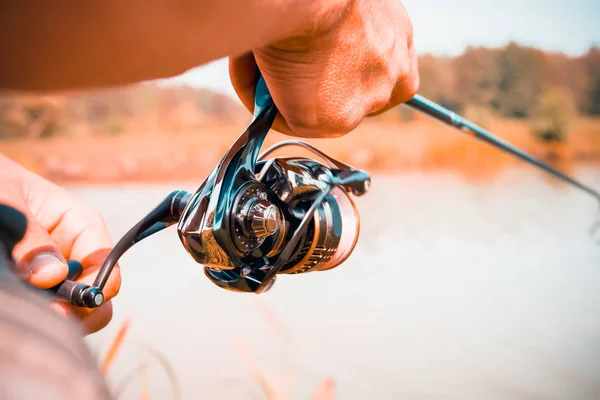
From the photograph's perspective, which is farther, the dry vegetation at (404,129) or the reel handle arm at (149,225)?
the dry vegetation at (404,129)

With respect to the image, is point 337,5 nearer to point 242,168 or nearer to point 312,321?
point 242,168

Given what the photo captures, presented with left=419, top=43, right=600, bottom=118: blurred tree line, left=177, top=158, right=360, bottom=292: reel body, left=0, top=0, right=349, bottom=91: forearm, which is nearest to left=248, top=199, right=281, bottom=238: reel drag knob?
left=177, top=158, right=360, bottom=292: reel body

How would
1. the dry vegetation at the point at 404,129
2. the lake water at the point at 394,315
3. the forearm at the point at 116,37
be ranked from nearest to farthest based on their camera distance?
the forearm at the point at 116,37, the lake water at the point at 394,315, the dry vegetation at the point at 404,129

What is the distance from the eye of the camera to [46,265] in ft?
1.98

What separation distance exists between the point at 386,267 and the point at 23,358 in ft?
11.6

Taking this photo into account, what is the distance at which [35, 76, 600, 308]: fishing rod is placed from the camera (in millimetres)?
577

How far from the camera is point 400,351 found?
9.67 ft

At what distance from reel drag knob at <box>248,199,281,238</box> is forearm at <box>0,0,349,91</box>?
290 mm

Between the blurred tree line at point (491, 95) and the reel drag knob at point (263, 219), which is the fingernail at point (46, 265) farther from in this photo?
the blurred tree line at point (491, 95)

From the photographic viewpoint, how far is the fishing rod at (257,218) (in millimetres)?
577

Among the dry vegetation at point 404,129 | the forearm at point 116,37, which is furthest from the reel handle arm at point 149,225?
the dry vegetation at point 404,129

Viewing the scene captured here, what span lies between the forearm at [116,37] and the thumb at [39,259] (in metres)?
0.38

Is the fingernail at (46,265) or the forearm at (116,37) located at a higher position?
the forearm at (116,37)

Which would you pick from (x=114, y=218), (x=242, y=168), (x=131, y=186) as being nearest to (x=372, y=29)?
(x=242, y=168)
